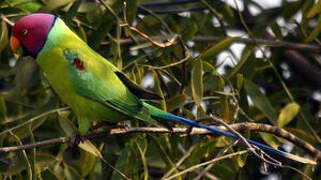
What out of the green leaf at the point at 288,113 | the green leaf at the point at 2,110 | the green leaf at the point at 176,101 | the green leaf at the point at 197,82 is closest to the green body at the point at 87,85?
the green leaf at the point at 176,101

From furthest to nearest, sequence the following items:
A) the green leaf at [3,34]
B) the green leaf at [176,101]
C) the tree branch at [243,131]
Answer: the green leaf at [3,34] → the green leaf at [176,101] → the tree branch at [243,131]

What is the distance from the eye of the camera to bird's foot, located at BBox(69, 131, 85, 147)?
8.39 ft

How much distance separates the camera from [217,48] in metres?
2.72

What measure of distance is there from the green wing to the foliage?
7 centimetres

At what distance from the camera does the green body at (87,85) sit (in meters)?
2.63

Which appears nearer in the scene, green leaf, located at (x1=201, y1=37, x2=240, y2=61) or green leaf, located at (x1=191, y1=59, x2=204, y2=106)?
green leaf, located at (x1=191, y1=59, x2=204, y2=106)

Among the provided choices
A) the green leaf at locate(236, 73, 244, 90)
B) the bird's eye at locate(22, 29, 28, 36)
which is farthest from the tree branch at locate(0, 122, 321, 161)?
the bird's eye at locate(22, 29, 28, 36)

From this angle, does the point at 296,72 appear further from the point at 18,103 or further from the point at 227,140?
the point at 18,103

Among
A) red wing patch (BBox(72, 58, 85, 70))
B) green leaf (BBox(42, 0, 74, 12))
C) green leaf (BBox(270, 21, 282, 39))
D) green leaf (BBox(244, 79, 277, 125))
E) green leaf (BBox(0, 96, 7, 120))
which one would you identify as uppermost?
green leaf (BBox(42, 0, 74, 12))

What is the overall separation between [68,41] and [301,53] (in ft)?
4.30

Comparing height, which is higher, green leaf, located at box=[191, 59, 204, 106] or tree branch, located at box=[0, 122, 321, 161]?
green leaf, located at box=[191, 59, 204, 106]

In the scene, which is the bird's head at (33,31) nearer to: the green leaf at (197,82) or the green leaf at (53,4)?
the green leaf at (53,4)

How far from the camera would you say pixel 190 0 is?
3359 mm

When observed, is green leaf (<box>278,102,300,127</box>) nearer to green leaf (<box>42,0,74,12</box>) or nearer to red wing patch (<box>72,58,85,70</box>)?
red wing patch (<box>72,58,85,70</box>)
